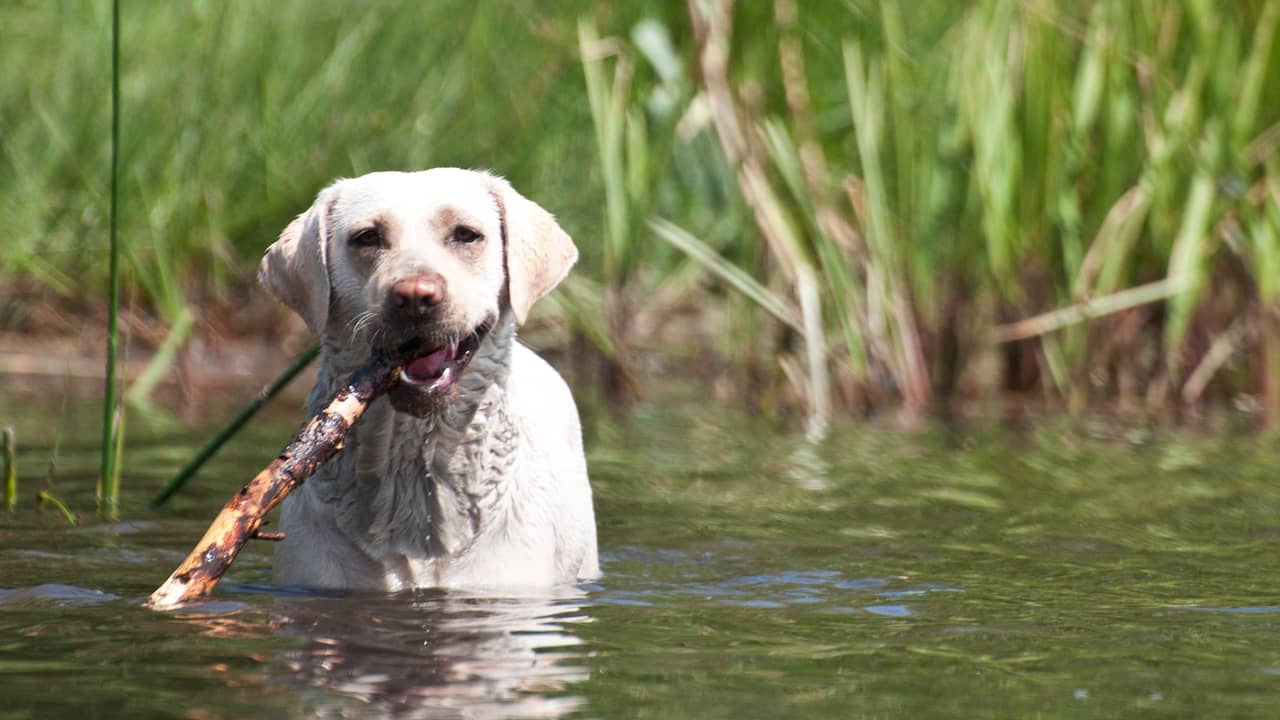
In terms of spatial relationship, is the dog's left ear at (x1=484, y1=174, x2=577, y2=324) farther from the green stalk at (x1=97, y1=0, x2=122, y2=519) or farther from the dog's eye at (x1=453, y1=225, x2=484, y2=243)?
the green stalk at (x1=97, y1=0, x2=122, y2=519)

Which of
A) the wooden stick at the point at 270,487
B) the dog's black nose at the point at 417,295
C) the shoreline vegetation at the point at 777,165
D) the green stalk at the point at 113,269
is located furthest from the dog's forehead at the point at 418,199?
the shoreline vegetation at the point at 777,165

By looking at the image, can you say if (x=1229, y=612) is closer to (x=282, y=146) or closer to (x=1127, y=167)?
(x=1127, y=167)

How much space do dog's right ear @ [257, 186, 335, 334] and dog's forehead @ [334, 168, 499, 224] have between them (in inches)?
3.2

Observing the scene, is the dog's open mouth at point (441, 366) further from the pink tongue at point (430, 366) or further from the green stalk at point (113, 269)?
the green stalk at point (113, 269)

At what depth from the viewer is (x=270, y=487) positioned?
5.18 meters

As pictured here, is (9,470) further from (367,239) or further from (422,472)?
(367,239)

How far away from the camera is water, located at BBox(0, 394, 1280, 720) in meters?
4.33

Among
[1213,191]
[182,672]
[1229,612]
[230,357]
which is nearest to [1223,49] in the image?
[1213,191]

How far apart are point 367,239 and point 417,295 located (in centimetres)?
48

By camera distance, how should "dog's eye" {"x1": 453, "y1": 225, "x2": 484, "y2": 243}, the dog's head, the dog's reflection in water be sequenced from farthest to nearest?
"dog's eye" {"x1": 453, "y1": 225, "x2": 484, "y2": 243} → the dog's head → the dog's reflection in water

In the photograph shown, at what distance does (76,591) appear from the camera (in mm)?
5648

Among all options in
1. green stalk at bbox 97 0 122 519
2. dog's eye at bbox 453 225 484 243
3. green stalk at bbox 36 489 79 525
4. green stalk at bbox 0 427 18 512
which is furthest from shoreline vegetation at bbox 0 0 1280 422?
dog's eye at bbox 453 225 484 243

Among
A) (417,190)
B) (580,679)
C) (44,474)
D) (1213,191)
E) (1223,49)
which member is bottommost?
(580,679)

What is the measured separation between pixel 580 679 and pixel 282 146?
717 centimetres
